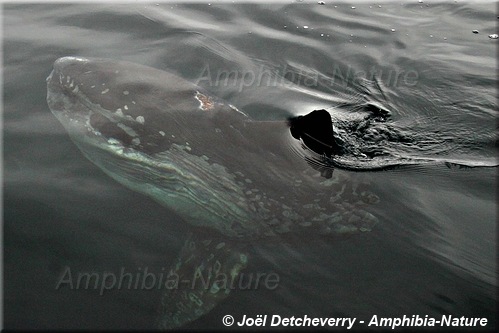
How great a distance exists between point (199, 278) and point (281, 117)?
252cm

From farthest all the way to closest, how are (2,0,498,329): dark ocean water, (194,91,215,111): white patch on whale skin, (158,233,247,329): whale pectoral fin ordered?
(194,91,215,111): white patch on whale skin → (2,0,498,329): dark ocean water → (158,233,247,329): whale pectoral fin

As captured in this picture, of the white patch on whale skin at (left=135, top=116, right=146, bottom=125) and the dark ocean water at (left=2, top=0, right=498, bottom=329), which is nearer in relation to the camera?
the dark ocean water at (left=2, top=0, right=498, bottom=329)

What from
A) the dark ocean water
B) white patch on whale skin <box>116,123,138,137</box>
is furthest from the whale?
the dark ocean water

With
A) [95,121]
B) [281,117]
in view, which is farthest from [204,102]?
[281,117]

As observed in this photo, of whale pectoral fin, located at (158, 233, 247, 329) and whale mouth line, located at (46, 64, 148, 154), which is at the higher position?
whale mouth line, located at (46, 64, 148, 154)

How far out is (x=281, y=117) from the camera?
6180 mm

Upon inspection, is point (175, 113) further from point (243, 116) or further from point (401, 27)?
point (401, 27)

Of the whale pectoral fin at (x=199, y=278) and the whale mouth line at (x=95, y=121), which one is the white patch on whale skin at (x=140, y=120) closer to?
the whale mouth line at (x=95, y=121)

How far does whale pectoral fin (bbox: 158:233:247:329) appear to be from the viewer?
3871 mm

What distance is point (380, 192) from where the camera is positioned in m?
5.11

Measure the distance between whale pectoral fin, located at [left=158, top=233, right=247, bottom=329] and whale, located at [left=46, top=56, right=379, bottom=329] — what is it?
0.22 ft

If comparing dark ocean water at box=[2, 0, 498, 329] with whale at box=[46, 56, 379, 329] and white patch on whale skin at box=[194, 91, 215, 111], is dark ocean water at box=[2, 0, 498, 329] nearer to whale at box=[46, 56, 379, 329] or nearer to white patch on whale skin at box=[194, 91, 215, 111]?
whale at box=[46, 56, 379, 329]

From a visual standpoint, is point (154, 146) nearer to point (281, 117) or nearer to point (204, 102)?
point (204, 102)

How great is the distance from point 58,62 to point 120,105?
35.2 inches
